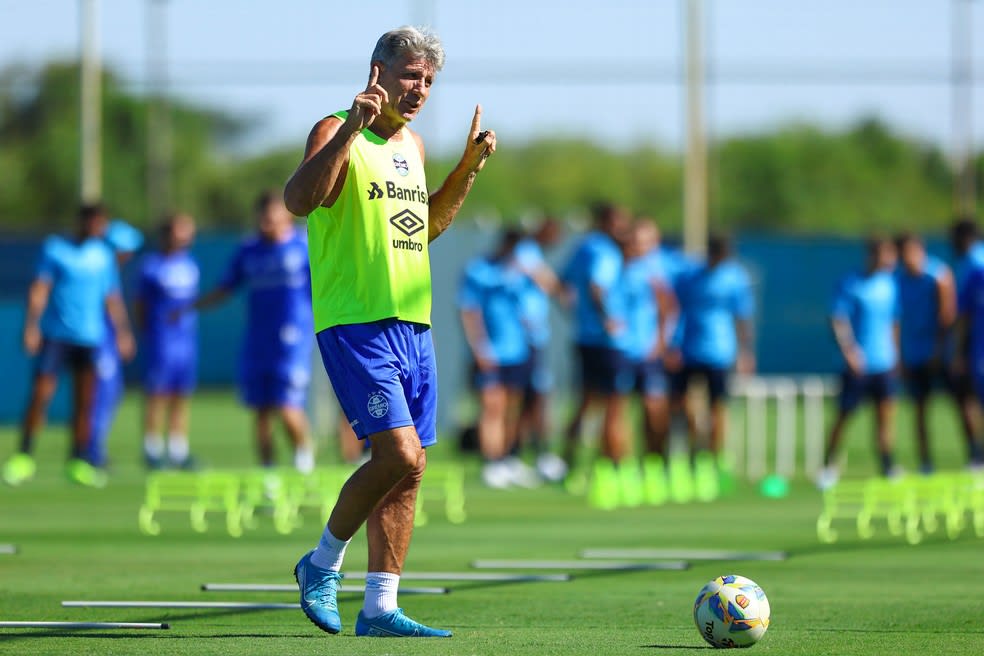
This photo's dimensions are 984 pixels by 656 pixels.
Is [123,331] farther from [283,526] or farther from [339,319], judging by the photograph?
[339,319]

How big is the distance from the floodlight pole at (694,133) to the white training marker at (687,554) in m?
16.8

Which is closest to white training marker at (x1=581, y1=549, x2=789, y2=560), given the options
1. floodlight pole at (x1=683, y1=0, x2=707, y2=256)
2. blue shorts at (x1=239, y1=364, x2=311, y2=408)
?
blue shorts at (x1=239, y1=364, x2=311, y2=408)

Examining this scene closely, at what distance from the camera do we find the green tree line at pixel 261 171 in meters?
66.5

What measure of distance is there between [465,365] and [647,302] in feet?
21.7

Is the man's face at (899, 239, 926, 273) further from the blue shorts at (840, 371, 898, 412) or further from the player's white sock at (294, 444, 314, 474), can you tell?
the player's white sock at (294, 444, 314, 474)

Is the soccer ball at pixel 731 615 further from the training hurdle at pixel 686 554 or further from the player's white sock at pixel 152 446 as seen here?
→ the player's white sock at pixel 152 446

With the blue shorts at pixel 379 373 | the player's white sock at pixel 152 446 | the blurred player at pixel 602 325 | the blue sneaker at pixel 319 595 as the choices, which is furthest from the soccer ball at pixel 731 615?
the player's white sock at pixel 152 446

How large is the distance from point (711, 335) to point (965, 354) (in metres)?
2.48

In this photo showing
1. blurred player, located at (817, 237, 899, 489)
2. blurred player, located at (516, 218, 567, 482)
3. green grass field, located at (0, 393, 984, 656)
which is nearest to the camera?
green grass field, located at (0, 393, 984, 656)

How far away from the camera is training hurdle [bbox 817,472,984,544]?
39.3ft

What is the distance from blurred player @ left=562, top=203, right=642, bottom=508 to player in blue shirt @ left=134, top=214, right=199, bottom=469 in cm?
401

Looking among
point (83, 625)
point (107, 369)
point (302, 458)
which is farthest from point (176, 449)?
→ point (83, 625)

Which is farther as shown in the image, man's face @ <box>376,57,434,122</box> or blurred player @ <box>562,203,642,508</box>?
blurred player @ <box>562,203,642,508</box>

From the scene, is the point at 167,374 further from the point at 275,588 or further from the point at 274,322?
the point at 275,588
